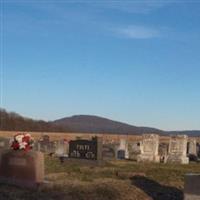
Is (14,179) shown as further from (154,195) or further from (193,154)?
(193,154)

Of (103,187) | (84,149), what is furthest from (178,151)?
(103,187)

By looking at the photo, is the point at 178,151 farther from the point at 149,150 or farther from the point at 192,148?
the point at 192,148

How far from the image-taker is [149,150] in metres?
24.8

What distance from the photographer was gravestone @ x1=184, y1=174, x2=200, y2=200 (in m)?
10.9

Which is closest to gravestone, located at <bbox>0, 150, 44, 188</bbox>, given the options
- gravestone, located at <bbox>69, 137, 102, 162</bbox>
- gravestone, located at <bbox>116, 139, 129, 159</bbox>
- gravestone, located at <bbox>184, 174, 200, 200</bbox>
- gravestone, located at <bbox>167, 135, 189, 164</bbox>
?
gravestone, located at <bbox>184, 174, 200, 200</bbox>

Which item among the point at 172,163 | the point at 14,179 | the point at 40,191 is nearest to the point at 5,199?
the point at 40,191

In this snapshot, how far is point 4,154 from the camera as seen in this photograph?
14.8m

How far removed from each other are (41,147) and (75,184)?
16398 millimetres

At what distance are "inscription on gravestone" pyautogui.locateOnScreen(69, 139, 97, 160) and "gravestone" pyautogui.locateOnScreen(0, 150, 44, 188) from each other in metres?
6.59

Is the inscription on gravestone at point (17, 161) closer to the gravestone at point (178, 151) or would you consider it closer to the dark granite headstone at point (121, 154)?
the gravestone at point (178, 151)

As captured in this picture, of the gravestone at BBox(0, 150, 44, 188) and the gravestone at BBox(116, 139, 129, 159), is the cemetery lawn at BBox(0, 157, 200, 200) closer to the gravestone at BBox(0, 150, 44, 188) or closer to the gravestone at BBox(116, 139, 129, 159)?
the gravestone at BBox(0, 150, 44, 188)

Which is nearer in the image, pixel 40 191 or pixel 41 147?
pixel 40 191

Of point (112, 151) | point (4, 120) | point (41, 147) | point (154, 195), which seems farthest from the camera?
point (4, 120)

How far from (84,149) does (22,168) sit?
7.78 metres
